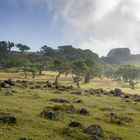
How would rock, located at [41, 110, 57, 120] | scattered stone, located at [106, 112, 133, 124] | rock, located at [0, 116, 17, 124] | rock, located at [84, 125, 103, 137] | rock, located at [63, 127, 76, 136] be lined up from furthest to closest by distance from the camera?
scattered stone, located at [106, 112, 133, 124], rock, located at [41, 110, 57, 120], rock, located at [0, 116, 17, 124], rock, located at [84, 125, 103, 137], rock, located at [63, 127, 76, 136]

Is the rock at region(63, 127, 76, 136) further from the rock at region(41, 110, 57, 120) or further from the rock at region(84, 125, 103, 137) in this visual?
the rock at region(41, 110, 57, 120)

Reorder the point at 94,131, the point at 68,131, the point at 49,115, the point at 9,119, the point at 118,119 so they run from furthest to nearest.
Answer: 1. the point at 118,119
2. the point at 49,115
3. the point at 9,119
4. the point at 94,131
5. the point at 68,131

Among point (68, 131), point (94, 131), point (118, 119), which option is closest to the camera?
point (68, 131)

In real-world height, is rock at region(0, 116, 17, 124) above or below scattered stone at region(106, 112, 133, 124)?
above

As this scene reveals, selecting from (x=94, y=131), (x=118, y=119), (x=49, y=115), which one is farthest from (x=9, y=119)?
(x=118, y=119)

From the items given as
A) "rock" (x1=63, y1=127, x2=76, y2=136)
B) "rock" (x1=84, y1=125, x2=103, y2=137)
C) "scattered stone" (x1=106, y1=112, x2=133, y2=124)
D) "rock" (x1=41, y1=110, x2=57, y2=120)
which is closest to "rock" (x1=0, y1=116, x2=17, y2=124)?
"rock" (x1=41, y1=110, x2=57, y2=120)

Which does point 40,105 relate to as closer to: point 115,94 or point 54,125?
point 54,125

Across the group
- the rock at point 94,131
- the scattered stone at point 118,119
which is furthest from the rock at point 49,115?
the scattered stone at point 118,119

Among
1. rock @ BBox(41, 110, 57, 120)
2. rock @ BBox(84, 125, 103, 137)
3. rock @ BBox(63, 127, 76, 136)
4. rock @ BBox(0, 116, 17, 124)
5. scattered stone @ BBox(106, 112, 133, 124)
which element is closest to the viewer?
rock @ BBox(63, 127, 76, 136)

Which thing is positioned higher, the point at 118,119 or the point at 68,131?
the point at 118,119

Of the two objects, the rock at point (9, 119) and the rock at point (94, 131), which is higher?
the rock at point (9, 119)

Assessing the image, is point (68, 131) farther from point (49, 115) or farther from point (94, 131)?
point (49, 115)

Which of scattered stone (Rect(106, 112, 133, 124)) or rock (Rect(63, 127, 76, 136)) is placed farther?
scattered stone (Rect(106, 112, 133, 124))

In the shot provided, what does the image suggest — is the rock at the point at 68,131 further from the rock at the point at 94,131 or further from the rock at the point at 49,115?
the rock at the point at 49,115
